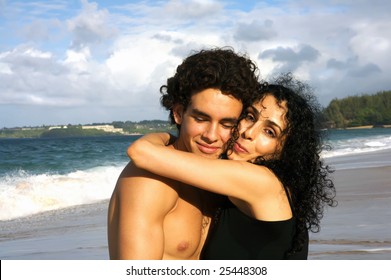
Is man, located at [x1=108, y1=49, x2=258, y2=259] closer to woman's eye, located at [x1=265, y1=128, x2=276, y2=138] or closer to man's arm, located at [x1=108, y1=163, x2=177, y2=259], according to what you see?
man's arm, located at [x1=108, y1=163, x2=177, y2=259]

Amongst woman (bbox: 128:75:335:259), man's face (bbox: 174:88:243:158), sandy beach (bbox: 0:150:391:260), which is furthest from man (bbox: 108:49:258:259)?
sandy beach (bbox: 0:150:391:260)

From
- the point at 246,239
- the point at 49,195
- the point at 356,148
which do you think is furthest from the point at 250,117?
the point at 356,148

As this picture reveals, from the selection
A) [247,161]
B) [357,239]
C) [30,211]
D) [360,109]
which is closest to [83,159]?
[30,211]

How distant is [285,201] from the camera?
4121 mm

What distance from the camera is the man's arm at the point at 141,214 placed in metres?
3.59

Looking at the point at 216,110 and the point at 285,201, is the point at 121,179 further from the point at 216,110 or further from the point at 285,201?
the point at 285,201

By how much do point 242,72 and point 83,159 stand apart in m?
34.9

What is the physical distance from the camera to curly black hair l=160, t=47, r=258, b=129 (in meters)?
4.02

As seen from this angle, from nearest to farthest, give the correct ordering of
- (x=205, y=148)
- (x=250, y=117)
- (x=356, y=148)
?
(x=205, y=148)
(x=250, y=117)
(x=356, y=148)

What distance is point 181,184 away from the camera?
3979 millimetres

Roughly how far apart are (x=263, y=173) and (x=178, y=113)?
2.58 ft

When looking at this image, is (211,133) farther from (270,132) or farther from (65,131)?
(65,131)

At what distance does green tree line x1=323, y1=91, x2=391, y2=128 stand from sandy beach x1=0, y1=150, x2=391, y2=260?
396 ft

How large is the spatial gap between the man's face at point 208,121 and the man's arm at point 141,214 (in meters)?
0.42
